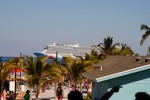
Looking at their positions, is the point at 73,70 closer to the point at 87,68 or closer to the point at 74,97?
the point at 87,68

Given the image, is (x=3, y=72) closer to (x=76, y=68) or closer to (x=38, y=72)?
(x=38, y=72)

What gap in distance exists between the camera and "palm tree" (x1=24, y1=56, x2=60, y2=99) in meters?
22.6

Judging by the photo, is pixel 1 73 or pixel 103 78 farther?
pixel 1 73

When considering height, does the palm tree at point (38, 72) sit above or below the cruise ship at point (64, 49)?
below

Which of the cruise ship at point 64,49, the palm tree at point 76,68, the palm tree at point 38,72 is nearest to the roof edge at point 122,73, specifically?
the palm tree at point 38,72

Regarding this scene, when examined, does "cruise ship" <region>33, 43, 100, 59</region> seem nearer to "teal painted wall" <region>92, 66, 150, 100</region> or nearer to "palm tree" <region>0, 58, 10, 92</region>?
"palm tree" <region>0, 58, 10, 92</region>

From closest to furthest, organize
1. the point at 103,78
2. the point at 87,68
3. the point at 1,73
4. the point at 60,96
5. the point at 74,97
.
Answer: the point at 74,97
the point at 103,78
the point at 1,73
the point at 60,96
the point at 87,68

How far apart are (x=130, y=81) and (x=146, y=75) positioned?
804 millimetres

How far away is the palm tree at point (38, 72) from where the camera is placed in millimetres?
22578

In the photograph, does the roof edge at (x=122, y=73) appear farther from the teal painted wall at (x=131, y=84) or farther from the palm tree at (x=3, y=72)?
the palm tree at (x=3, y=72)

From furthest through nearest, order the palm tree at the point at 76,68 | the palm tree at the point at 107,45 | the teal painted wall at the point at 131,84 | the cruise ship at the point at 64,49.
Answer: the cruise ship at the point at 64,49 < the palm tree at the point at 107,45 < the palm tree at the point at 76,68 < the teal painted wall at the point at 131,84

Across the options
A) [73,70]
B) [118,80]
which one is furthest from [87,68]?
[118,80]

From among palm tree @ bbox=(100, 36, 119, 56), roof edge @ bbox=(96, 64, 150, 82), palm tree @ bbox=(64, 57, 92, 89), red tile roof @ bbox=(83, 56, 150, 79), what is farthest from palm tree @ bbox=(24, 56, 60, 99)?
palm tree @ bbox=(100, 36, 119, 56)

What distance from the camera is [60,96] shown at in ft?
82.1
